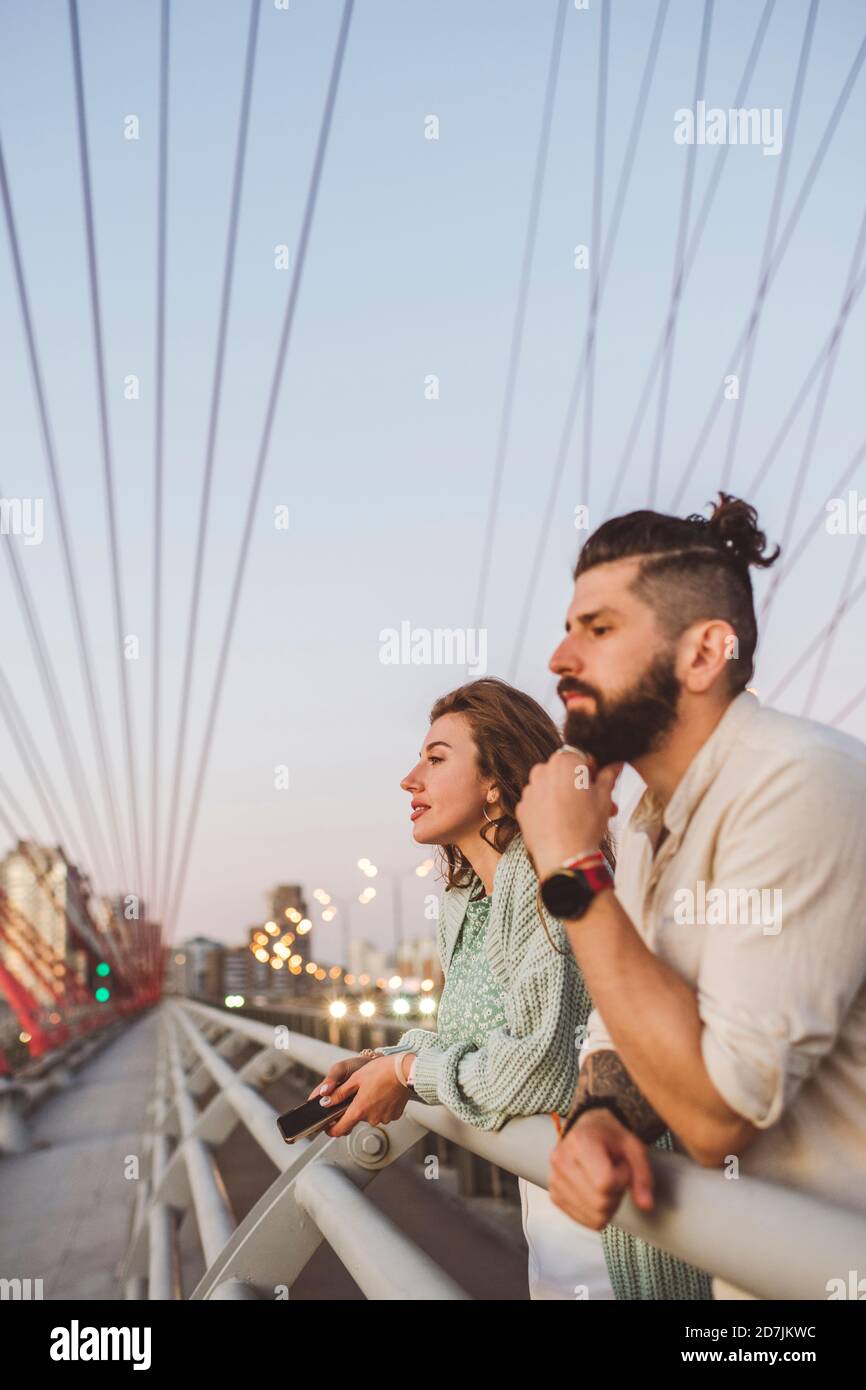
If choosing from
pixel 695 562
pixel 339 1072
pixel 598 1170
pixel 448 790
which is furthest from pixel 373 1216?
pixel 448 790

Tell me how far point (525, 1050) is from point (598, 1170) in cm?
88

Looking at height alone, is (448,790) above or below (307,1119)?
above

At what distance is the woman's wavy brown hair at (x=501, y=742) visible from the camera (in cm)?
289

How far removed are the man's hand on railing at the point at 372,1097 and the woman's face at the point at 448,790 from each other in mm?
720

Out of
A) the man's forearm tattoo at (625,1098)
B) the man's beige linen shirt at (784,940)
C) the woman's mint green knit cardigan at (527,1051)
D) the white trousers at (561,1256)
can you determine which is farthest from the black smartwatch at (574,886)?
the white trousers at (561,1256)

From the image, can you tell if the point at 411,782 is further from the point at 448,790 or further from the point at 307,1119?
the point at 307,1119

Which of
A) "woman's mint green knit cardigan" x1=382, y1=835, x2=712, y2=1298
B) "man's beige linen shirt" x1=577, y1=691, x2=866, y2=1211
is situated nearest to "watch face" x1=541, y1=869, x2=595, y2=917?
"man's beige linen shirt" x1=577, y1=691, x2=866, y2=1211

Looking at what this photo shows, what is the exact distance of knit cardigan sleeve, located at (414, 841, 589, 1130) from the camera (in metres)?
2.05

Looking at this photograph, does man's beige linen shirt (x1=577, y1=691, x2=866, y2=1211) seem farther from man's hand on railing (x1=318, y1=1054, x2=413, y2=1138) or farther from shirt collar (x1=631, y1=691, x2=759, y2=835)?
man's hand on railing (x1=318, y1=1054, x2=413, y2=1138)

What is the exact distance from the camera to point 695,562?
1702mm

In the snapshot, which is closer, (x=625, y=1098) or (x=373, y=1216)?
(x=625, y=1098)

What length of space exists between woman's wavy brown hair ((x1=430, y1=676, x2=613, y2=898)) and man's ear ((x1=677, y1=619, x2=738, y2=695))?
126 cm
